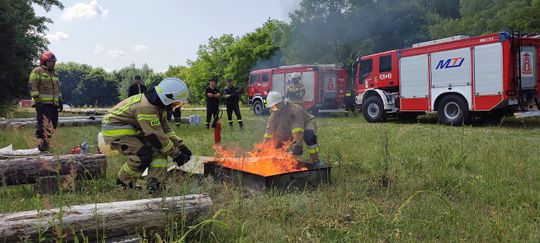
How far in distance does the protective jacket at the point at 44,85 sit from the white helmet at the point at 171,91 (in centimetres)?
358

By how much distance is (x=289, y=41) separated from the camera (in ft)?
88.2

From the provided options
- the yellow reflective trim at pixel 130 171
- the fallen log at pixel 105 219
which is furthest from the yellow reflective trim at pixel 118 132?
the fallen log at pixel 105 219

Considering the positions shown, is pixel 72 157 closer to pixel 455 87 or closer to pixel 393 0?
pixel 455 87

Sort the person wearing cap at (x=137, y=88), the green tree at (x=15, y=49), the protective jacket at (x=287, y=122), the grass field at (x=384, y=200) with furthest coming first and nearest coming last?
the green tree at (x=15, y=49), the person wearing cap at (x=137, y=88), the protective jacket at (x=287, y=122), the grass field at (x=384, y=200)

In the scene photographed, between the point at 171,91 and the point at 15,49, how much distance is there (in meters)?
16.3

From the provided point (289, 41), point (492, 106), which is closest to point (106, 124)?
point (492, 106)

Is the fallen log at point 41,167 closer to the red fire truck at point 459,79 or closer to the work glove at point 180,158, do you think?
the work glove at point 180,158

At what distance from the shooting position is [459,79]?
12.1 metres

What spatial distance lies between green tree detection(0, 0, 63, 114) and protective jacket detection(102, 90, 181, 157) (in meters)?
15.1

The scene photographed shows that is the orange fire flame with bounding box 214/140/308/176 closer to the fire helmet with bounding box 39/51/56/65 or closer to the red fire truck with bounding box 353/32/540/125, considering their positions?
the fire helmet with bounding box 39/51/56/65

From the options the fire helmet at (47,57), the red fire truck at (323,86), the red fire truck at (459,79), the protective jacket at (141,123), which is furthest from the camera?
the red fire truck at (323,86)

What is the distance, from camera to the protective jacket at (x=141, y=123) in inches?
171

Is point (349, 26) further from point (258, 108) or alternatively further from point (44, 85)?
point (44, 85)

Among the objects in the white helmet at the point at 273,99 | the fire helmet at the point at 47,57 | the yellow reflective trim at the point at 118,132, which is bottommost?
the yellow reflective trim at the point at 118,132
